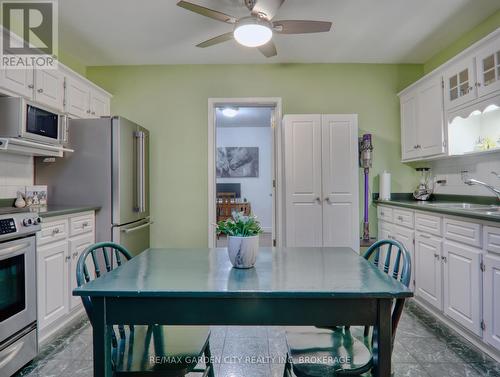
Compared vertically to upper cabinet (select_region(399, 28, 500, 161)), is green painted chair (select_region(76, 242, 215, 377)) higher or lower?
lower

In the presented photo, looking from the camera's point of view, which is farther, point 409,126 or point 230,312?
point 409,126

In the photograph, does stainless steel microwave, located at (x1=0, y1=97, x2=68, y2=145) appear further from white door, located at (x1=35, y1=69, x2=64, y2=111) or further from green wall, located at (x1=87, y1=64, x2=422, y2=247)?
green wall, located at (x1=87, y1=64, x2=422, y2=247)

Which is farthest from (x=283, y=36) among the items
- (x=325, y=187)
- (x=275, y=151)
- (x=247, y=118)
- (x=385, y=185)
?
(x=247, y=118)

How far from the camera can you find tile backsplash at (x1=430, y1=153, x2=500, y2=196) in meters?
2.69

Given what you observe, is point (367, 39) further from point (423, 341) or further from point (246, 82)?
point (423, 341)

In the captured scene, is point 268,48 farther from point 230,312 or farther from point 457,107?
point 230,312

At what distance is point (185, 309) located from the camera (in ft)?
3.43

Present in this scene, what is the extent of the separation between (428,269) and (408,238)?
37 cm

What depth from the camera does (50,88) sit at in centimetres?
268

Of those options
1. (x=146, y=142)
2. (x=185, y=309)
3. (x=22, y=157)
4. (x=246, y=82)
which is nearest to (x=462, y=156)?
(x=246, y=82)

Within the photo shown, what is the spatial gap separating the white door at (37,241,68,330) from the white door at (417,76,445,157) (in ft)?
11.5

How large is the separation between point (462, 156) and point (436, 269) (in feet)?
3.94

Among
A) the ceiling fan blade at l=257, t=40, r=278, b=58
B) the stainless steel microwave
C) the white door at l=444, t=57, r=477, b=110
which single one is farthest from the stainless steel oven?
the white door at l=444, t=57, r=477, b=110

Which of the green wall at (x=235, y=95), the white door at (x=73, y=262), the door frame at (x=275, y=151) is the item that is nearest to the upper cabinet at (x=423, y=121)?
the green wall at (x=235, y=95)
